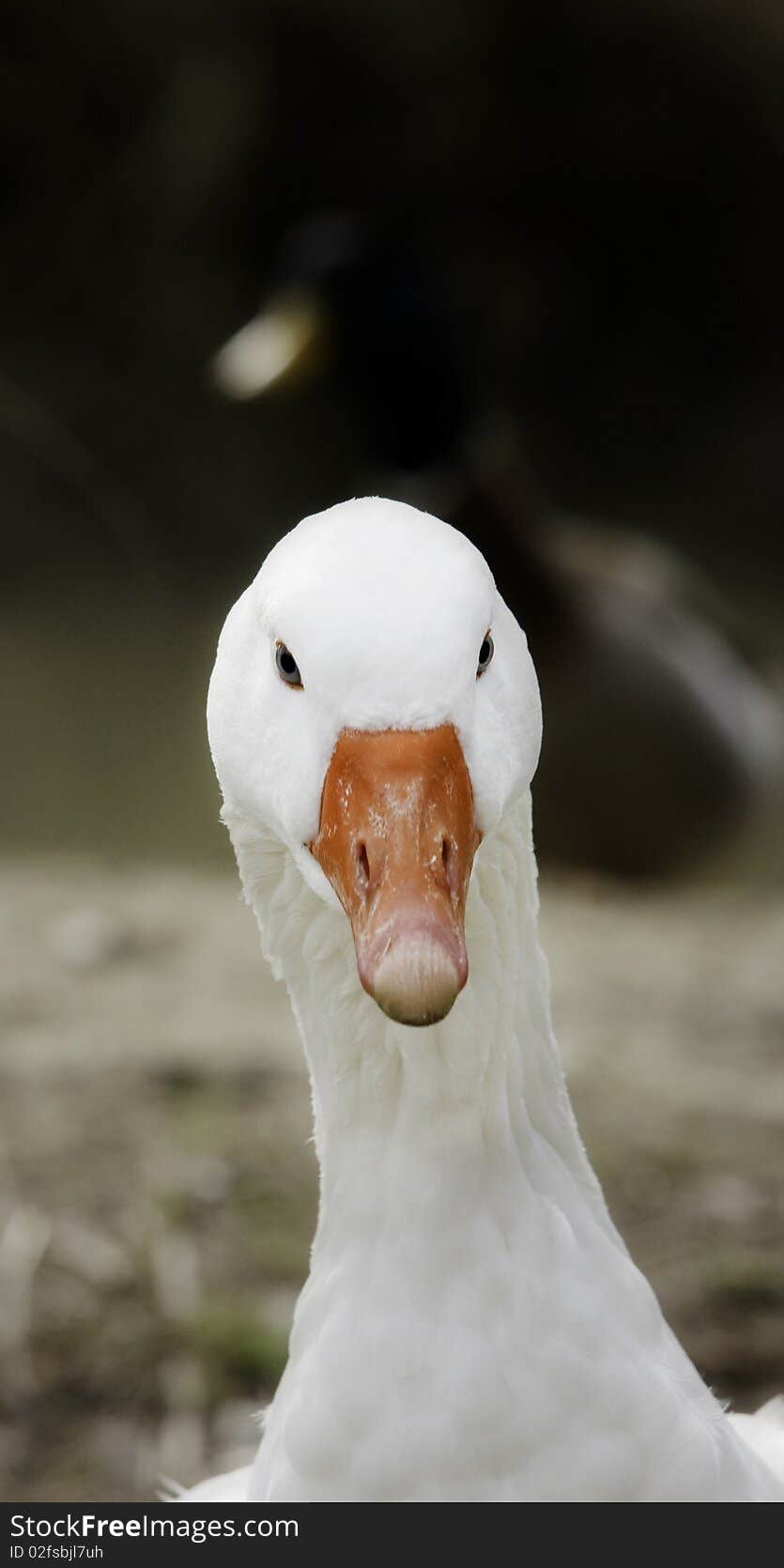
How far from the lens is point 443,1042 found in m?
1.23

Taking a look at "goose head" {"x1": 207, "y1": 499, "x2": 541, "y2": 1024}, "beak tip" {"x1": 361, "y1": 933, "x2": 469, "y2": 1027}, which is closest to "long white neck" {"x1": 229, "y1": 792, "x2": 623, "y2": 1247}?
"goose head" {"x1": 207, "y1": 499, "x2": 541, "y2": 1024}

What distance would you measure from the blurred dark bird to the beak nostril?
Answer: 10.8ft

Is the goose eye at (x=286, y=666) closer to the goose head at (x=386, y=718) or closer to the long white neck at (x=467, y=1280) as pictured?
the goose head at (x=386, y=718)

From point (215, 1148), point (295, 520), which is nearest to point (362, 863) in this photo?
point (215, 1148)

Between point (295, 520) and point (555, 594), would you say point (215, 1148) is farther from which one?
point (295, 520)

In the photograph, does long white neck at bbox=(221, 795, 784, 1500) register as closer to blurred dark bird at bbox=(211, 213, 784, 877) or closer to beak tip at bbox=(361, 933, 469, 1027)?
beak tip at bbox=(361, 933, 469, 1027)

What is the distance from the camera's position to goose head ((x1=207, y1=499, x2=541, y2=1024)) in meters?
0.98

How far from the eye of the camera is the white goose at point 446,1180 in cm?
107

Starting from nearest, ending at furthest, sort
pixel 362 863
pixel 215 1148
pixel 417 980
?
pixel 417 980 → pixel 362 863 → pixel 215 1148

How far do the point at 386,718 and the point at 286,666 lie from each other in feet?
0.33

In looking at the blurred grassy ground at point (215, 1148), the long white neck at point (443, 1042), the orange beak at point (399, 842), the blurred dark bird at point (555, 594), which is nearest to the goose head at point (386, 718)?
the orange beak at point (399, 842)
